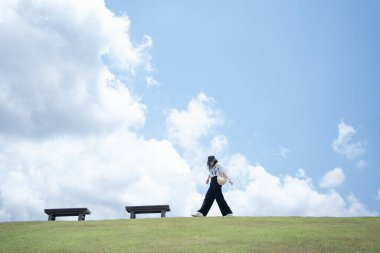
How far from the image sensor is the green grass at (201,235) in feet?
36.9

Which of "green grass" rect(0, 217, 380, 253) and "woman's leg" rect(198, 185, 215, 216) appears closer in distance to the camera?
"green grass" rect(0, 217, 380, 253)

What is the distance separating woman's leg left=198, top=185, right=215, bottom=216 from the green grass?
188 centimetres

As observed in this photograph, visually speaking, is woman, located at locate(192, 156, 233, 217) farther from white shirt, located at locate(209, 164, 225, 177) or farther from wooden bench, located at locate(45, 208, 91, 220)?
wooden bench, located at locate(45, 208, 91, 220)

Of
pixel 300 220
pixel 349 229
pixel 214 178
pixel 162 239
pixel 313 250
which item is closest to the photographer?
pixel 313 250

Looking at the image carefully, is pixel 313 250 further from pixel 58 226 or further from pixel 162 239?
pixel 58 226

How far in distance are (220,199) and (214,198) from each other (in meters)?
0.33

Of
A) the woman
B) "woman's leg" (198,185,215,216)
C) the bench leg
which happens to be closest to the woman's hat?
the woman

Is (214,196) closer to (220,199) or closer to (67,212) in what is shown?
(220,199)

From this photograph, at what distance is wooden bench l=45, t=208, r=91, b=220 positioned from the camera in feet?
62.5

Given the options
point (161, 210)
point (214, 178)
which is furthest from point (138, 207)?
point (214, 178)

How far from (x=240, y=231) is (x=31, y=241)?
6146 mm

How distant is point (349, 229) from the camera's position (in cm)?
1342

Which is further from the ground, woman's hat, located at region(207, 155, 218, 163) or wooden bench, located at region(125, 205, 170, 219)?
woman's hat, located at region(207, 155, 218, 163)

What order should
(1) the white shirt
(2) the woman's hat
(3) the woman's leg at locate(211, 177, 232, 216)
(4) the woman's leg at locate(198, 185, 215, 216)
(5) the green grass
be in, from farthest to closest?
(2) the woman's hat
(1) the white shirt
(4) the woman's leg at locate(198, 185, 215, 216)
(3) the woman's leg at locate(211, 177, 232, 216)
(5) the green grass
